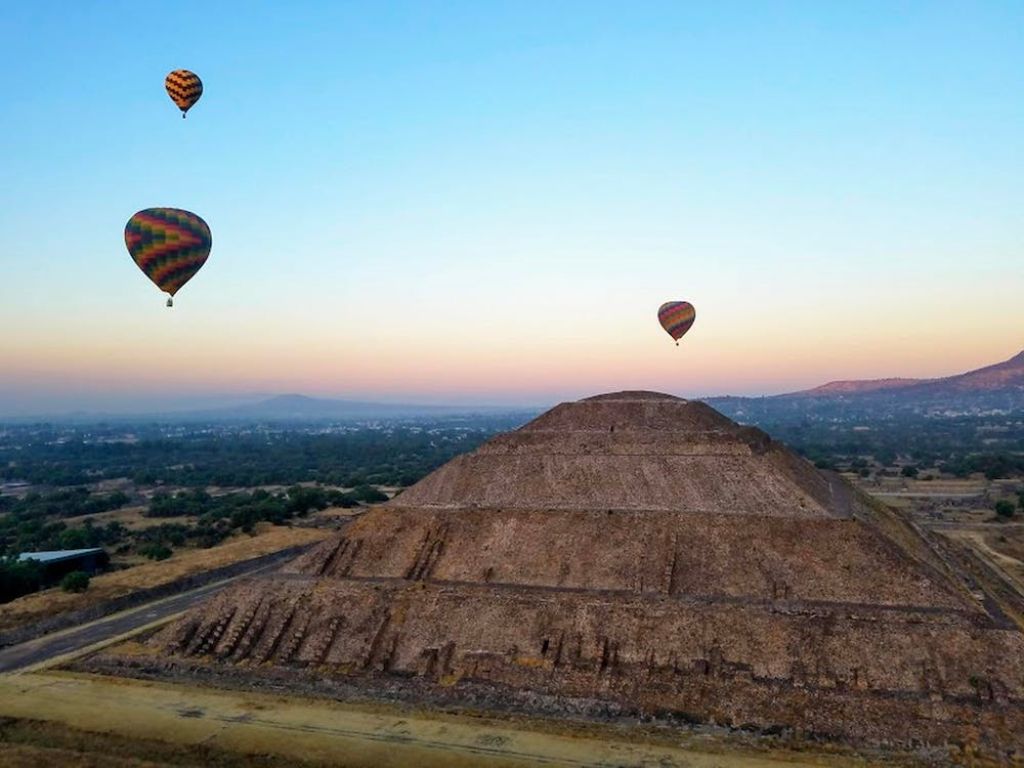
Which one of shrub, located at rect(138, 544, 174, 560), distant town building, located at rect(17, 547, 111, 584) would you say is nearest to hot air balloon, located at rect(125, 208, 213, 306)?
distant town building, located at rect(17, 547, 111, 584)

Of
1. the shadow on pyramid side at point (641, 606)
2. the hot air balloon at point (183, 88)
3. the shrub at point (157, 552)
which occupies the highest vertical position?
the hot air balloon at point (183, 88)

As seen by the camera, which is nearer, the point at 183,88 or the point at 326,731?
the point at 326,731

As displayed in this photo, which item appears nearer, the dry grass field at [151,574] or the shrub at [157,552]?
the dry grass field at [151,574]

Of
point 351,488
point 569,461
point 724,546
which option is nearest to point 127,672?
point 569,461

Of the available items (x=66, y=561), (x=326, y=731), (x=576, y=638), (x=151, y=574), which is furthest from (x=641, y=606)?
(x=66, y=561)

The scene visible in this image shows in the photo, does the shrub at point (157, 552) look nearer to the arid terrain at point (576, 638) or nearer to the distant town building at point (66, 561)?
the distant town building at point (66, 561)

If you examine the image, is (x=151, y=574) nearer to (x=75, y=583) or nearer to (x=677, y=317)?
(x=75, y=583)

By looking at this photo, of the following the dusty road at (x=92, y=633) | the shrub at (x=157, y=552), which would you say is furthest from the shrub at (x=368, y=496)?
the dusty road at (x=92, y=633)

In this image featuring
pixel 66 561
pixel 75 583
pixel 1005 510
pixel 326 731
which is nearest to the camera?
pixel 326 731
